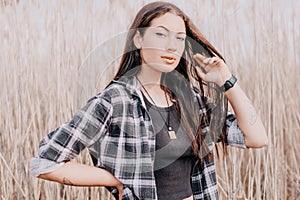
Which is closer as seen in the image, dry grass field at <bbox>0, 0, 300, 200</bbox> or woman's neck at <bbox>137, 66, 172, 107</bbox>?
woman's neck at <bbox>137, 66, 172, 107</bbox>

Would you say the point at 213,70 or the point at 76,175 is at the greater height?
the point at 213,70

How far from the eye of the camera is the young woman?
0.83 meters

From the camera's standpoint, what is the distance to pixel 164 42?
88cm

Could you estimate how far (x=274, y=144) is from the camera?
157cm

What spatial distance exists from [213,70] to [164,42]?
11cm

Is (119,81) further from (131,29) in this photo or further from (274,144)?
(274,144)

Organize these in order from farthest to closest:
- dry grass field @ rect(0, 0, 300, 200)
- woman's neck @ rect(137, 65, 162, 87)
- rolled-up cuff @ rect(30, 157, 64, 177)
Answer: dry grass field @ rect(0, 0, 300, 200) < woman's neck @ rect(137, 65, 162, 87) < rolled-up cuff @ rect(30, 157, 64, 177)

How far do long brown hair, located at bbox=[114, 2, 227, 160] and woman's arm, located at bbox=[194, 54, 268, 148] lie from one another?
39 mm

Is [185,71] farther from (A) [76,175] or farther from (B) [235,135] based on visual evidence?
(A) [76,175]

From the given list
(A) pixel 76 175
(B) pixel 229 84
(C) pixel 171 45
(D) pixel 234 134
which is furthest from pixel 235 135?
(A) pixel 76 175

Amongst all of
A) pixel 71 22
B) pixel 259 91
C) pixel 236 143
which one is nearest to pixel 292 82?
pixel 259 91

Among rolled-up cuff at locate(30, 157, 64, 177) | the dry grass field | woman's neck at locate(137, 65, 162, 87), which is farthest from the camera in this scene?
the dry grass field

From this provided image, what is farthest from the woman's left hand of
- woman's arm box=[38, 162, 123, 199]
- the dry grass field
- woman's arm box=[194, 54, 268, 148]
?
the dry grass field

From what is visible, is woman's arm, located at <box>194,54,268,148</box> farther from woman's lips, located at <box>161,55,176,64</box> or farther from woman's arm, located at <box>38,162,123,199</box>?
woman's arm, located at <box>38,162,123,199</box>
